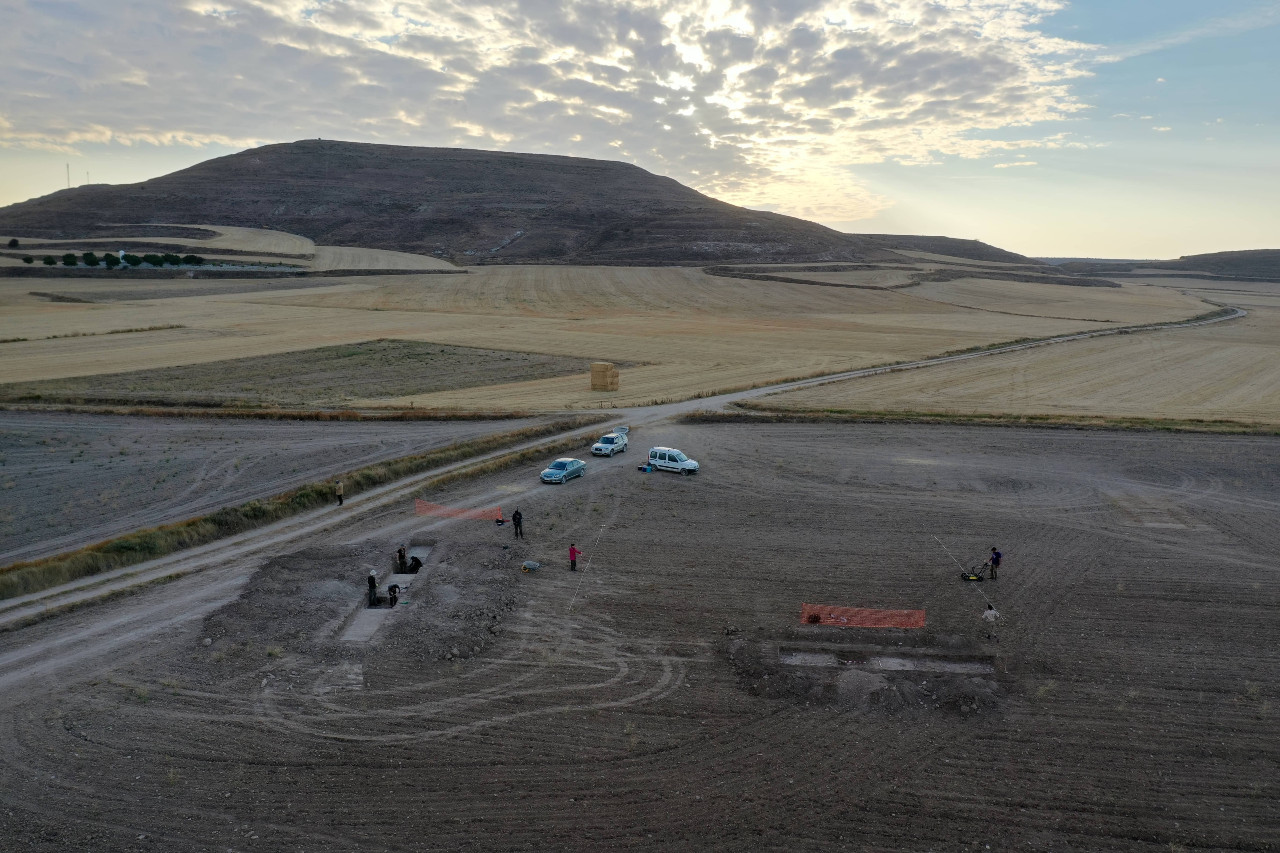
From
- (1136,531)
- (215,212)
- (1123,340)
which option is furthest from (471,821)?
(215,212)

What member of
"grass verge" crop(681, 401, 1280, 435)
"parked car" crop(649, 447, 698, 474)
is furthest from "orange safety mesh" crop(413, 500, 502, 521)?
"grass verge" crop(681, 401, 1280, 435)

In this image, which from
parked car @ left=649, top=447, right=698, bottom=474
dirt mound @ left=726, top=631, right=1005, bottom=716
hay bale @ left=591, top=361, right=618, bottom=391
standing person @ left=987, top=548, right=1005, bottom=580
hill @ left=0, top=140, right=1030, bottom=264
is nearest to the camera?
dirt mound @ left=726, top=631, right=1005, bottom=716

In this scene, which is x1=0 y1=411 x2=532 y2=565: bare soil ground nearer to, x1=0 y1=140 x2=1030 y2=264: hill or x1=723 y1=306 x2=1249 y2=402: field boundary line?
x1=723 y1=306 x2=1249 y2=402: field boundary line

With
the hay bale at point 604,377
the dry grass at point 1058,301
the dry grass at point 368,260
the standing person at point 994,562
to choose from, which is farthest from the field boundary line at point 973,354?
the dry grass at point 368,260

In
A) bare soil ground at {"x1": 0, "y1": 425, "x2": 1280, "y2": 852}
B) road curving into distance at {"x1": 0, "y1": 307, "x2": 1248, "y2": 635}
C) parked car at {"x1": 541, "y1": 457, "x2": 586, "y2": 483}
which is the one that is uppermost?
parked car at {"x1": 541, "y1": 457, "x2": 586, "y2": 483}

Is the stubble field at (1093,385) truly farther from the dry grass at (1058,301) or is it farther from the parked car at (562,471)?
the dry grass at (1058,301)

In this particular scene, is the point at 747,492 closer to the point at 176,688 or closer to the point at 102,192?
the point at 176,688
